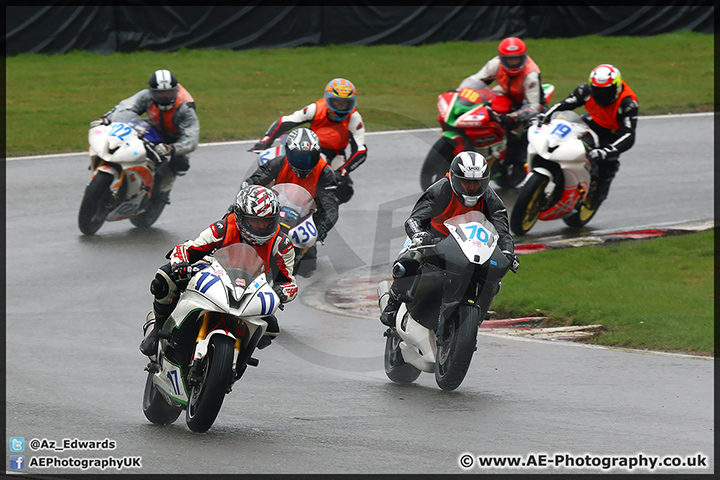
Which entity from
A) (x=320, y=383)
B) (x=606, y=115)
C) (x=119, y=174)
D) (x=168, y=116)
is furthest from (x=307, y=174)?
(x=606, y=115)

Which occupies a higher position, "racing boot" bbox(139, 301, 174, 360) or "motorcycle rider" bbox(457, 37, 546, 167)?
"racing boot" bbox(139, 301, 174, 360)

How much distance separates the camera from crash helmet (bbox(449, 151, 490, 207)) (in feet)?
26.6

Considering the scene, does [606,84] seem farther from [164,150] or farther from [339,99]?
[164,150]

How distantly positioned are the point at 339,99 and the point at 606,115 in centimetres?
356

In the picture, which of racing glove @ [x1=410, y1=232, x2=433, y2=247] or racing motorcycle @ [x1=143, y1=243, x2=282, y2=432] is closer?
racing motorcycle @ [x1=143, y1=243, x2=282, y2=432]

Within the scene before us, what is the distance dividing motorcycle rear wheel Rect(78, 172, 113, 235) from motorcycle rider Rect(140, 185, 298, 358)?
225 inches

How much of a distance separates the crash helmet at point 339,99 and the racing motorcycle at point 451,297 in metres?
5.60

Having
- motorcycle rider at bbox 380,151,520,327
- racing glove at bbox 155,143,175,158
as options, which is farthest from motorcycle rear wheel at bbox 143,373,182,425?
racing glove at bbox 155,143,175,158

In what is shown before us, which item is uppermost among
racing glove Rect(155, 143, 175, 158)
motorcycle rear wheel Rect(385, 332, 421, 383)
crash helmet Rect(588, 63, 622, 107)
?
crash helmet Rect(588, 63, 622, 107)

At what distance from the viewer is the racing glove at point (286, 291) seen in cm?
688

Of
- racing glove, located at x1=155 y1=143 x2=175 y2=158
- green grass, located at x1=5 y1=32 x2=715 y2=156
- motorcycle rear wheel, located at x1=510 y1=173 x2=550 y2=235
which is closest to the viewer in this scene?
racing glove, located at x1=155 y1=143 x2=175 y2=158

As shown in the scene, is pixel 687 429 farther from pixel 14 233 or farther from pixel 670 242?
pixel 14 233

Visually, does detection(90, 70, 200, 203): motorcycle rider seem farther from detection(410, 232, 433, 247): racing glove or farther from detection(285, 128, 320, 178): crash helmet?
detection(410, 232, 433, 247): racing glove

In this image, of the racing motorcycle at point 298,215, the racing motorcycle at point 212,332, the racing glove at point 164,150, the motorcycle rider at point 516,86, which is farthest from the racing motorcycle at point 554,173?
the racing motorcycle at point 212,332
